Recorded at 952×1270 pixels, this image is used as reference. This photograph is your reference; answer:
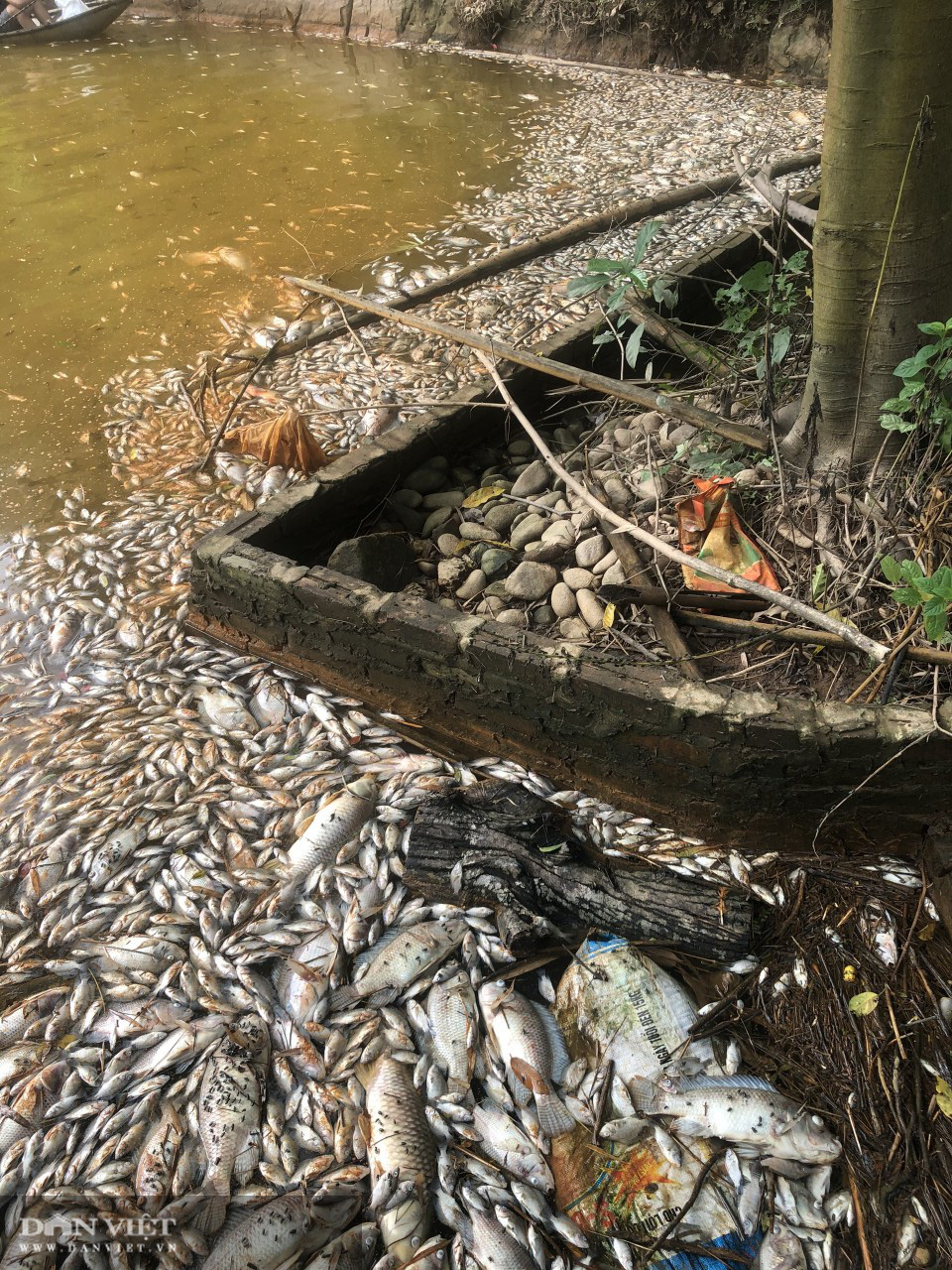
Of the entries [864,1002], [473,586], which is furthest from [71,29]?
[864,1002]

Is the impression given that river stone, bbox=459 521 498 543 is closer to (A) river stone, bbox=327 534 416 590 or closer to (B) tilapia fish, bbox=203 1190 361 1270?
(A) river stone, bbox=327 534 416 590

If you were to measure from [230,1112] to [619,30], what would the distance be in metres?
12.1

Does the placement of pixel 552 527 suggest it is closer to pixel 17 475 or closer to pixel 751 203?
pixel 17 475

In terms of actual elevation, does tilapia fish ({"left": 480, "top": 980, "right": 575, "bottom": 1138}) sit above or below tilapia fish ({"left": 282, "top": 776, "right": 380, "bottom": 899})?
below

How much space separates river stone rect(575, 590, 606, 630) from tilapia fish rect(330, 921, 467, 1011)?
1167mm

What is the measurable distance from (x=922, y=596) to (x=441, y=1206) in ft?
6.21

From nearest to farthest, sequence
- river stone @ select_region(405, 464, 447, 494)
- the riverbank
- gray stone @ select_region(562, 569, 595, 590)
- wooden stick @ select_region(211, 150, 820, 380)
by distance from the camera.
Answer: gray stone @ select_region(562, 569, 595, 590) < river stone @ select_region(405, 464, 447, 494) < wooden stick @ select_region(211, 150, 820, 380) < the riverbank

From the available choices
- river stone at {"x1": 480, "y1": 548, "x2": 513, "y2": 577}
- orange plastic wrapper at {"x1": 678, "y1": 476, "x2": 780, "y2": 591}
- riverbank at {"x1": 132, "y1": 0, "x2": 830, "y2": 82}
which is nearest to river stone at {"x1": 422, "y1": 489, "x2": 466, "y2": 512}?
river stone at {"x1": 480, "y1": 548, "x2": 513, "y2": 577}

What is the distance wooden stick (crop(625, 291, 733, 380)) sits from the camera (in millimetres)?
3922

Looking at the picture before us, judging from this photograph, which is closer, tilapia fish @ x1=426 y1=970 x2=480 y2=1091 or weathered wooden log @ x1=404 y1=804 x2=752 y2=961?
tilapia fish @ x1=426 y1=970 x2=480 y2=1091

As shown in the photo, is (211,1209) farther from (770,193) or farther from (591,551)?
(770,193)

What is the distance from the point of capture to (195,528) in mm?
4238

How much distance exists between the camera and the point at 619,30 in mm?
10758

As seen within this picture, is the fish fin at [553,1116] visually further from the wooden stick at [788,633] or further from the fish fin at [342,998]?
the wooden stick at [788,633]
